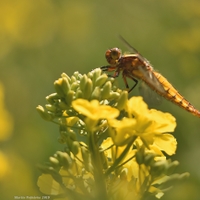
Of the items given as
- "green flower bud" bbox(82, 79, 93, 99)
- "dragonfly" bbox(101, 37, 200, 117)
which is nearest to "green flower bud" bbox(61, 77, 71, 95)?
"green flower bud" bbox(82, 79, 93, 99)

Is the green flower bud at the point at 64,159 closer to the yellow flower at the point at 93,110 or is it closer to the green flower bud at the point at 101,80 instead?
the yellow flower at the point at 93,110

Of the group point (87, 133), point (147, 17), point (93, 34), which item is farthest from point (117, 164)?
point (147, 17)

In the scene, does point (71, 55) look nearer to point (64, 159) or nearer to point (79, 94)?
point (79, 94)

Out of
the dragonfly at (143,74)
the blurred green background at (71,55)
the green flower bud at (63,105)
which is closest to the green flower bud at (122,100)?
the green flower bud at (63,105)

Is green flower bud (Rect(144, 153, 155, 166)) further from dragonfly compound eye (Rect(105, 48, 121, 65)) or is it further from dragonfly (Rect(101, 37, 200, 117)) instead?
dragonfly compound eye (Rect(105, 48, 121, 65))

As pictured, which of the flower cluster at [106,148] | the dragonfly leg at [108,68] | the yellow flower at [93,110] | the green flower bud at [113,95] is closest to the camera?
the yellow flower at [93,110]

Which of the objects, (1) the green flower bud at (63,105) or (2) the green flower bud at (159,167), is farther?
(1) the green flower bud at (63,105)

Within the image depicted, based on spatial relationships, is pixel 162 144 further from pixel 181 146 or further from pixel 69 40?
pixel 69 40
